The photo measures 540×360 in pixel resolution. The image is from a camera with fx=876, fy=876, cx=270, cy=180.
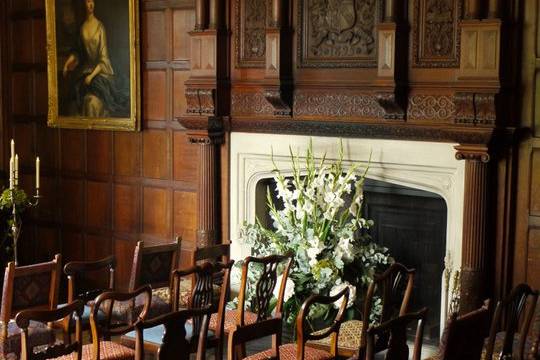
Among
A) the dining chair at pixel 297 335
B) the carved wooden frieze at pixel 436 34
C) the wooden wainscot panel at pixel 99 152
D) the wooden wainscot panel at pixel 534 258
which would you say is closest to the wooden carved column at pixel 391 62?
the carved wooden frieze at pixel 436 34

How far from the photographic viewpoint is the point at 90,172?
8516 millimetres

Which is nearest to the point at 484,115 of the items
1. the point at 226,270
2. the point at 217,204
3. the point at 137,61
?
the point at 226,270

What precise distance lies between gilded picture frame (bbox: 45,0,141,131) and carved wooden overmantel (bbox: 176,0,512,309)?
864 mm

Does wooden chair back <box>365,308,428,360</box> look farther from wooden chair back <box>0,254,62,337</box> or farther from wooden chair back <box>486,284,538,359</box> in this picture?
wooden chair back <box>0,254,62,337</box>

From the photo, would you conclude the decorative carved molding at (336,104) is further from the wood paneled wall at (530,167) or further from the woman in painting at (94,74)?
the woman in painting at (94,74)

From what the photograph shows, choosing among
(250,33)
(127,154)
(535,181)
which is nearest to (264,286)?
(535,181)

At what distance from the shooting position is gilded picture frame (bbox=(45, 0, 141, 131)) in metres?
7.94

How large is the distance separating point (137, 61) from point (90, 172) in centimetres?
130

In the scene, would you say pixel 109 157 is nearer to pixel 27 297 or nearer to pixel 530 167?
pixel 27 297

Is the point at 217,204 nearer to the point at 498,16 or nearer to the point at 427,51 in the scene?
the point at 427,51

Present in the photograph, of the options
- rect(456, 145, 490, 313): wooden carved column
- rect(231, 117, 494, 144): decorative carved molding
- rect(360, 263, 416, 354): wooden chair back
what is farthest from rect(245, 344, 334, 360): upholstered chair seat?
rect(231, 117, 494, 144): decorative carved molding

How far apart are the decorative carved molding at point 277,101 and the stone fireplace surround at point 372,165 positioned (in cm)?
22

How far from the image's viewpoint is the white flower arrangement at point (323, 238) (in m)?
6.36

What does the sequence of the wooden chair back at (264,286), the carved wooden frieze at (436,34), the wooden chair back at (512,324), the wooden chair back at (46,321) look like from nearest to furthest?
1. the wooden chair back at (46,321)
2. the wooden chair back at (512,324)
3. the wooden chair back at (264,286)
4. the carved wooden frieze at (436,34)
